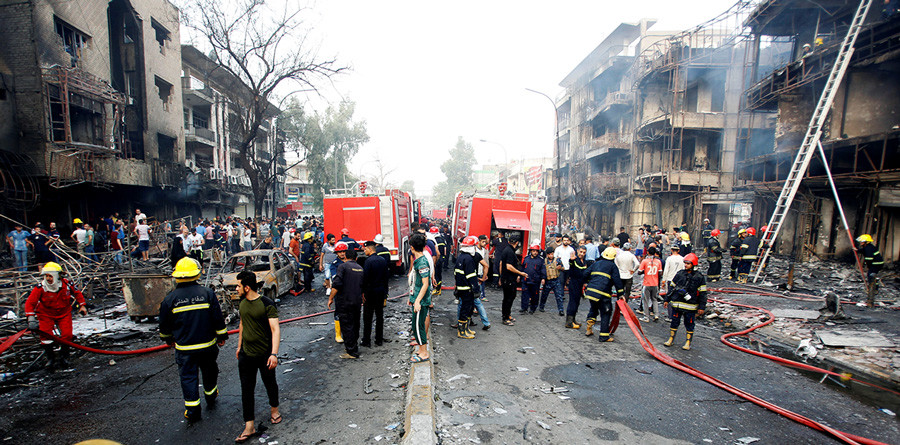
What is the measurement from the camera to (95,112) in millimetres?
17266

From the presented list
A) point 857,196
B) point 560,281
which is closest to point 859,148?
point 857,196

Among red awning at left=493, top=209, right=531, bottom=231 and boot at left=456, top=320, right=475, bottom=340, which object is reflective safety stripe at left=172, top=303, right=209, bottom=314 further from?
red awning at left=493, top=209, right=531, bottom=231

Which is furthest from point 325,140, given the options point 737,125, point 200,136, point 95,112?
point 737,125

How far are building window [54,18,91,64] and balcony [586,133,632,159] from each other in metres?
28.8

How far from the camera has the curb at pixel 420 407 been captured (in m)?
3.63

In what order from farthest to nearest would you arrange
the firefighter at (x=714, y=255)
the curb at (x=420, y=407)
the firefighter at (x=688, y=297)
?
the firefighter at (x=714, y=255) → the firefighter at (x=688, y=297) → the curb at (x=420, y=407)

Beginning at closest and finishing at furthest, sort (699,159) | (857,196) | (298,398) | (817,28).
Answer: (298,398) → (857,196) → (817,28) → (699,159)

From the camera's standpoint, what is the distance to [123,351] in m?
6.29

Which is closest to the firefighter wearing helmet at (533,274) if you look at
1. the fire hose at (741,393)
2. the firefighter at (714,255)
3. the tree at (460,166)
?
the fire hose at (741,393)

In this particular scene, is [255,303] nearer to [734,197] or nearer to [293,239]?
[293,239]

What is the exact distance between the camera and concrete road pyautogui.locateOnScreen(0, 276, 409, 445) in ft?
12.9

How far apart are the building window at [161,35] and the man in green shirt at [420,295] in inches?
987

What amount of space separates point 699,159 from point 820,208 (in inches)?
357

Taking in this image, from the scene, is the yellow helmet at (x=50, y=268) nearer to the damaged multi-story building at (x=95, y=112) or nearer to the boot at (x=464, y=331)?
the boot at (x=464, y=331)
